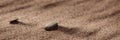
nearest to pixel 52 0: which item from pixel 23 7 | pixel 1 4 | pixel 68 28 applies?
pixel 23 7

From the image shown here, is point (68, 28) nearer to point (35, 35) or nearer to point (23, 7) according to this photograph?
point (35, 35)

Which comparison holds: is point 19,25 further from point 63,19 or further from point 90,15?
point 90,15

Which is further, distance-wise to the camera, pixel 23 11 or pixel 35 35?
pixel 23 11

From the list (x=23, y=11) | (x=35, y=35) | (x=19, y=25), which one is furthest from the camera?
(x=23, y=11)

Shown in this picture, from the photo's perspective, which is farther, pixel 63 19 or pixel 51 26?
pixel 63 19

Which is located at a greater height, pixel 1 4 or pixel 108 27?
pixel 1 4

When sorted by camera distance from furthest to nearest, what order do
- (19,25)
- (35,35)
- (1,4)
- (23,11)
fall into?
(1,4) < (23,11) < (19,25) < (35,35)
